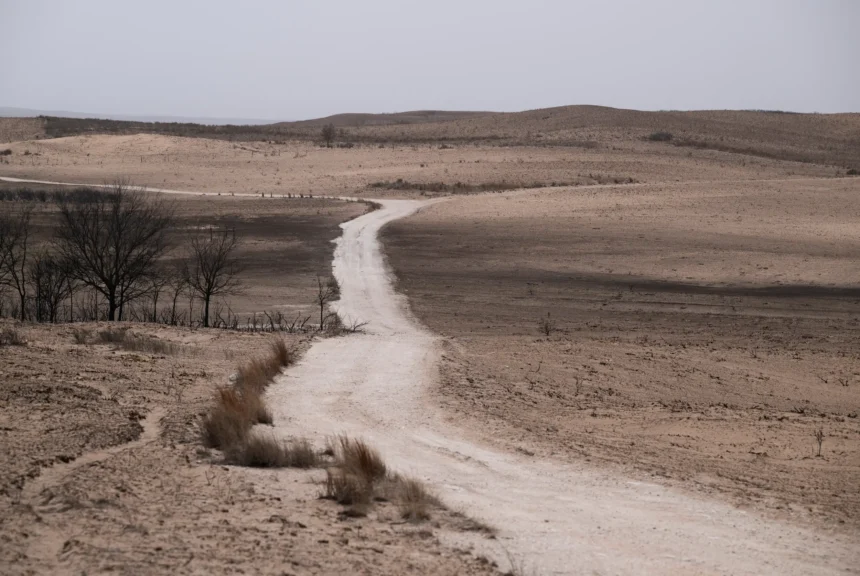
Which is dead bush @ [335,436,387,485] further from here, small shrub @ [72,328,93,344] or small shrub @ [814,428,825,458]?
small shrub @ [72,328,93,344]

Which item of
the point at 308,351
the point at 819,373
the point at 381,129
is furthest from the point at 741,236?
the point at 381,129

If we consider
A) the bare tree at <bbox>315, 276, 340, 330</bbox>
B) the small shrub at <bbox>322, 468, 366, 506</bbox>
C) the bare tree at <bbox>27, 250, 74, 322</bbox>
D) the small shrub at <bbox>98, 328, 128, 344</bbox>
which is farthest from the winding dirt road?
the bare tree at <bbox>27, 250, 74, 322</bbox>

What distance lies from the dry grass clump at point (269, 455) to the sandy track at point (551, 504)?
1197 mm

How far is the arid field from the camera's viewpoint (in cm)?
898

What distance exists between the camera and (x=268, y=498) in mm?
10023

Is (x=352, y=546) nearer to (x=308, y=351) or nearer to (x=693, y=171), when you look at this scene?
(x=308, y=351)

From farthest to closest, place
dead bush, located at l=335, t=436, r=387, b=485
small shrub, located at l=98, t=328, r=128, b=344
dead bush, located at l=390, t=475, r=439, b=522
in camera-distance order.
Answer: small shrub, located at l=98, t=328, r=128, b=344 → dead bush, located at l=335, t=436, r=387, b=485 → dead bush, located at l=390, t=475, r=439, b=522

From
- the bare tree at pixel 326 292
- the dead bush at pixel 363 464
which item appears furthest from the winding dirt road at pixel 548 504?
the bare tree at pixel 326 292

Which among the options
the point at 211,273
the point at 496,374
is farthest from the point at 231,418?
the point at 211,273

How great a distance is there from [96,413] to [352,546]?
584cm

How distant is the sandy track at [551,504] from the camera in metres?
8.96

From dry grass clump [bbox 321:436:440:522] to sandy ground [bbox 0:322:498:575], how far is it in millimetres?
159

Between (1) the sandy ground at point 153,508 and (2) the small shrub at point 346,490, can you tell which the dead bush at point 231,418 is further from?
(2) the small shrub at point 346,490

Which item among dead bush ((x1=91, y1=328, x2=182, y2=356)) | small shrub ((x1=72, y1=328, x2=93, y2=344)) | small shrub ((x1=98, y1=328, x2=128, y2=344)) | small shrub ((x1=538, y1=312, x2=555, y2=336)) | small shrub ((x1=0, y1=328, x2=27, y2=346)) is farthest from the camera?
small shrub ((x1=538, y1=312, x2=555, y2=336))
